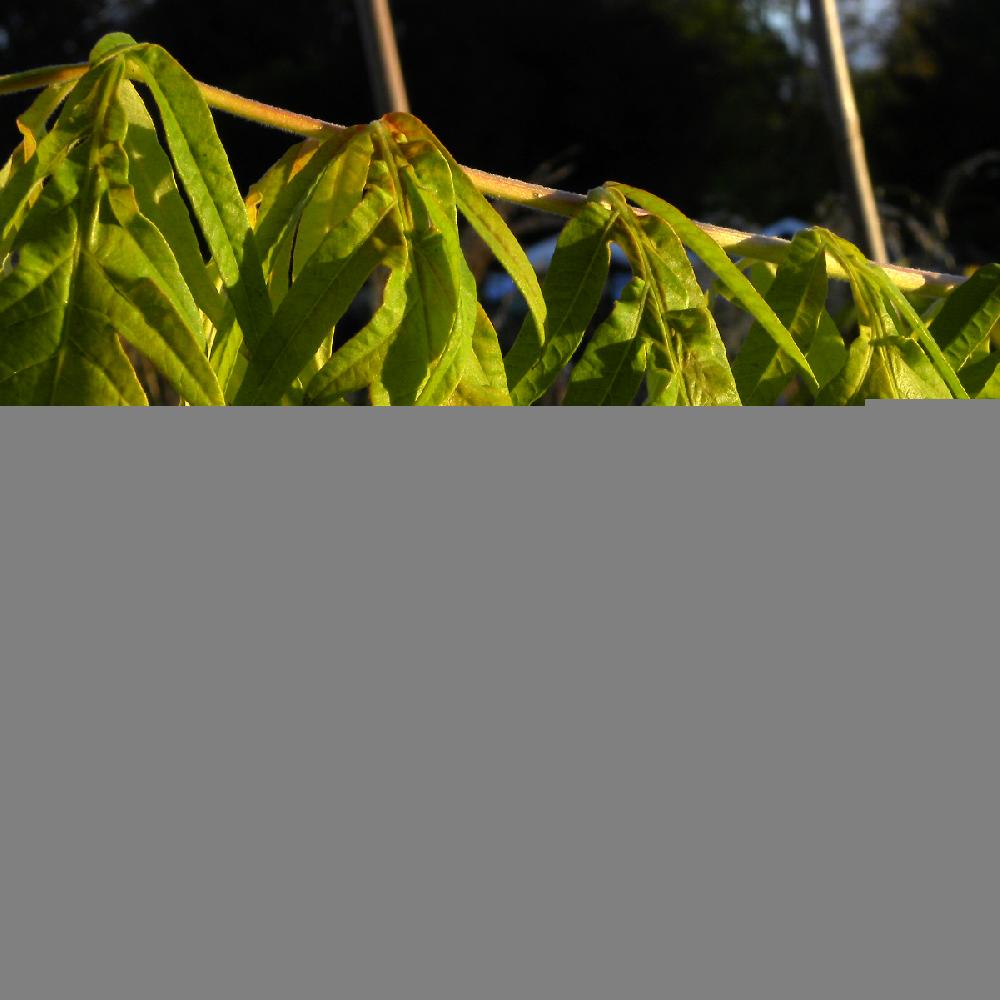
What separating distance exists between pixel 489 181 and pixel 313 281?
0.62 feet

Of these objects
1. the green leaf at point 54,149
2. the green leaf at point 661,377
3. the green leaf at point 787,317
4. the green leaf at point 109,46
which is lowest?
the green leaf at point 787,317

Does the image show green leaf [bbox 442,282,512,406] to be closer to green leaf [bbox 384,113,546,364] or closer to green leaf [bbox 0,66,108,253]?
green leaf [bbox 384,113,546,364]

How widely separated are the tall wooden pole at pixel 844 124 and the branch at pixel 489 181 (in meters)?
2.89

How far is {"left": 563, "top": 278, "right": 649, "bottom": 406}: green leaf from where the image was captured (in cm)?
76

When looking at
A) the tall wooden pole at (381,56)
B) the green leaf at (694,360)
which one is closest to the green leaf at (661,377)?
the green leaf at (694,360)

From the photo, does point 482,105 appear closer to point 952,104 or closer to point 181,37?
point 181,37

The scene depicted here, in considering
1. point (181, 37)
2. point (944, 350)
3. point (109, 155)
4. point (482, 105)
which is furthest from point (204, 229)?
point (181, 37)

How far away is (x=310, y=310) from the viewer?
0.69 metres

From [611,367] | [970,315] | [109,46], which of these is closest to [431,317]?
[611,367]

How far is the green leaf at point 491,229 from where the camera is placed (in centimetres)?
74

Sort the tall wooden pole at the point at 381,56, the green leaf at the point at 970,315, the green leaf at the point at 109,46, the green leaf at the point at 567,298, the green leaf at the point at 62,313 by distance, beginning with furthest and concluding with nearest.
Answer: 1. the tall wooden pole at the point at 381,56
2. the green leaf at the point at 970,315
3. the green leaf at the point at 567,298
4. the green leaf at the point at 109,46
5. the green leaf at the point at 62,313

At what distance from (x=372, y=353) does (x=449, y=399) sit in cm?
6

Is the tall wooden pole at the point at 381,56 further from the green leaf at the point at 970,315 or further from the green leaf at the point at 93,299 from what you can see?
the green leaf at the point at 93,299

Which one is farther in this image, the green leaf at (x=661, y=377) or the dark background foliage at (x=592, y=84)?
the dark background foliage at (x=592, y=84)
